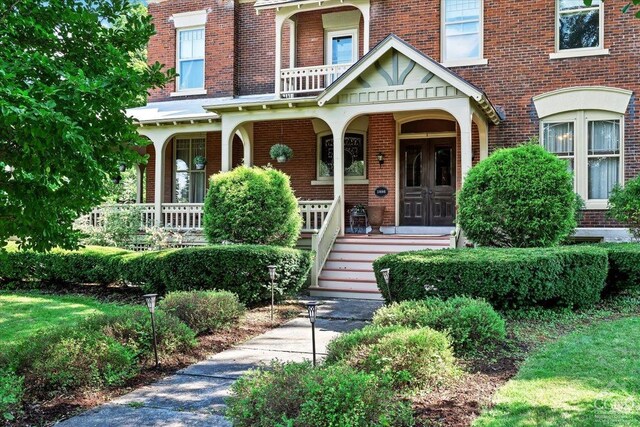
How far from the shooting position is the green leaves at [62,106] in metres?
3.97

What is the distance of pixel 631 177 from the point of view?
12883 millimetres

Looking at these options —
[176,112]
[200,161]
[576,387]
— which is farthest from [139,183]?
[576,387]

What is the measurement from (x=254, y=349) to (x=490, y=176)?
226 inches

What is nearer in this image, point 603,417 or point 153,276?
point 603,417

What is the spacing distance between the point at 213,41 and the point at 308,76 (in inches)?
165

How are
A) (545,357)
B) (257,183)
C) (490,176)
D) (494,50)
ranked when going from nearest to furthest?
(545,357), (490,176), (257,183), (494,50)

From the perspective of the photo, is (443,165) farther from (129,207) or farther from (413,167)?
(129,207)

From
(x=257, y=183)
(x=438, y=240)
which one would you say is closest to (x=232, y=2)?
(x=257, y=183)

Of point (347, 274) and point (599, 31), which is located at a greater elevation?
point (599, 31)

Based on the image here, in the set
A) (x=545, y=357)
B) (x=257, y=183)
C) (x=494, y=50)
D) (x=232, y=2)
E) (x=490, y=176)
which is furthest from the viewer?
(x=232, y=2)

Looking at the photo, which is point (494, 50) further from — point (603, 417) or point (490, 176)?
point (603, 417)

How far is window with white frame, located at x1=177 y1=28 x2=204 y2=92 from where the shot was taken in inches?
700

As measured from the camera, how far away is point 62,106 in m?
4.15

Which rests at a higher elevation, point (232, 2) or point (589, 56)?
point (232, 2)
